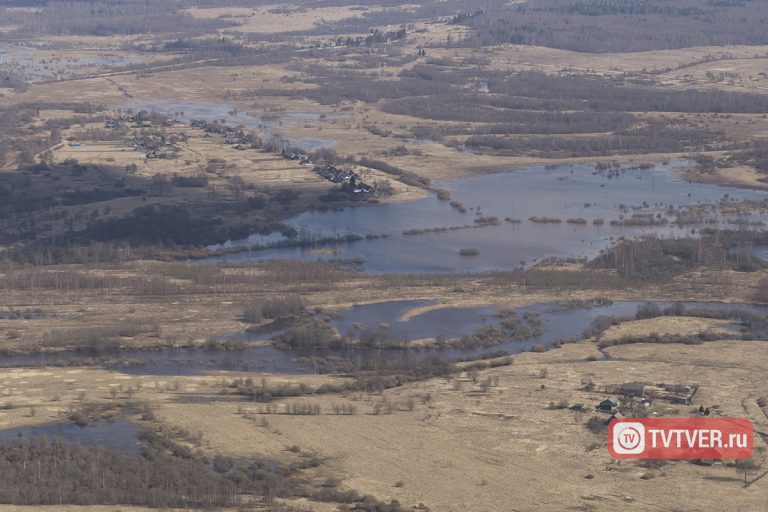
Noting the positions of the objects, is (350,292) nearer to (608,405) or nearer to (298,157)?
(608,405)

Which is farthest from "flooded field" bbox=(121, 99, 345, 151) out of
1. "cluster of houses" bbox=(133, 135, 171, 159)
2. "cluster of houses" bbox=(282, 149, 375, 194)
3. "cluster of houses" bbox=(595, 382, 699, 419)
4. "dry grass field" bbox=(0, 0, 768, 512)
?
"cluster of houses" bbox=(595, 382, 699, 419)

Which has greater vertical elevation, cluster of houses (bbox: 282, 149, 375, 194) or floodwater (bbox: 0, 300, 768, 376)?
cluster of houses (bbox: 282, 149, 375, 194)

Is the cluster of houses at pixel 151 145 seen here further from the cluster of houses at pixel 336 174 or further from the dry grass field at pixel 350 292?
the cluster of houses at pixel 336 174

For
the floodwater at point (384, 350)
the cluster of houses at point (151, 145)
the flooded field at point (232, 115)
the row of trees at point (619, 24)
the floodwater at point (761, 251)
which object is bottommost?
the floodwater at point (384, 350)

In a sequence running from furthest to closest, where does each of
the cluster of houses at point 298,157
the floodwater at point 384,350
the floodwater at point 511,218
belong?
1. the cluster of houses at point 298,157
2. the floodwater at point 511,218
3. the floodwater at point 384,350

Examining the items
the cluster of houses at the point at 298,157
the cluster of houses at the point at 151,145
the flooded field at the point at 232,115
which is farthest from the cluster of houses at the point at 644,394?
the flooded field at the point at 232,115

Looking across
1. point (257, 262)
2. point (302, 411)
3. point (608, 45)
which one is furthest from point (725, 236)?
point (608, 45)

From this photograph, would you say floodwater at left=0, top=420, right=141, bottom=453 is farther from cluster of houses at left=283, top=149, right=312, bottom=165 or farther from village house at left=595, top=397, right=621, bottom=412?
cluster of houses at left=283, top=149, right=312, bottom=165
